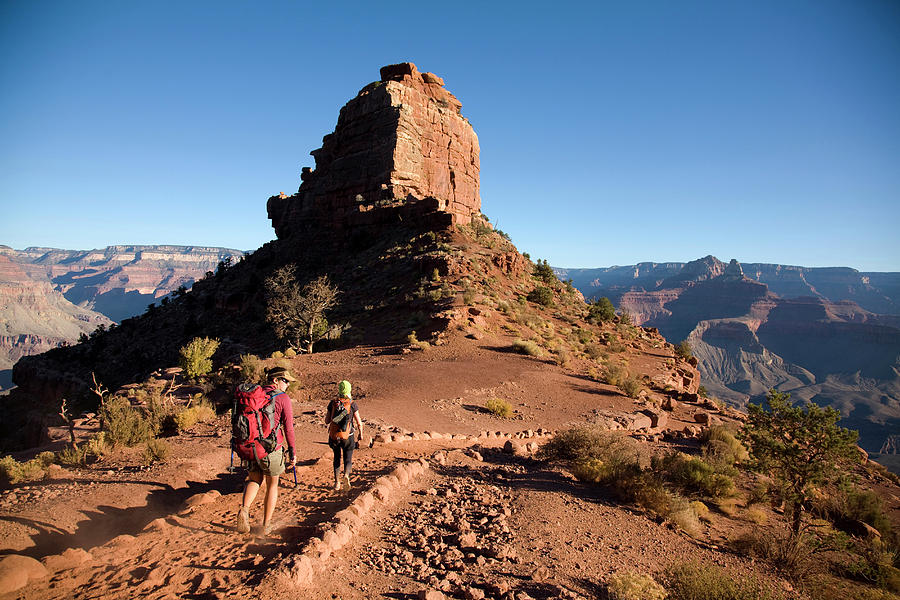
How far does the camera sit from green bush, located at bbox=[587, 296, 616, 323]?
2934 cm

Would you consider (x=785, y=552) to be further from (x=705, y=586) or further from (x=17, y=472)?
(x=17, y=472)

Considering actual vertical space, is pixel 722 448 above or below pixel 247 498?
below

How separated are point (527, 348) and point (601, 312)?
13.0m

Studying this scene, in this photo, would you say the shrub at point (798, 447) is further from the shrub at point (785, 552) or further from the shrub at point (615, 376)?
the shrub at point (615, 376)

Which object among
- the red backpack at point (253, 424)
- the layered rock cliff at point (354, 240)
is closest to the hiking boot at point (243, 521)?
the red backpack at point (253, 424)

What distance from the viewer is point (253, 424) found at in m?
4.86

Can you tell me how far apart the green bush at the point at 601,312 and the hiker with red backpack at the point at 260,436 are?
26795 millimetres

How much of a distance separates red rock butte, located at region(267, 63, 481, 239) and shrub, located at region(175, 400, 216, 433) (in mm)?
22371

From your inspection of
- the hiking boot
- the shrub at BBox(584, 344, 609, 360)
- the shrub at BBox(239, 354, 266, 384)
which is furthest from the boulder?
the shrub at BBox(584, 344, 609, 360)

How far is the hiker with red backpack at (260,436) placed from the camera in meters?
4.84

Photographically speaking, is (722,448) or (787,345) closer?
(722,448)

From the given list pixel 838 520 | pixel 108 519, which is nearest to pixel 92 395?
pixel 108 519

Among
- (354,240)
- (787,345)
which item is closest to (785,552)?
(354,240)

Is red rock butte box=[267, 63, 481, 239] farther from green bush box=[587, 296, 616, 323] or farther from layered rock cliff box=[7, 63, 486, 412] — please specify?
green bush box=[587, 296, 616, 323]
